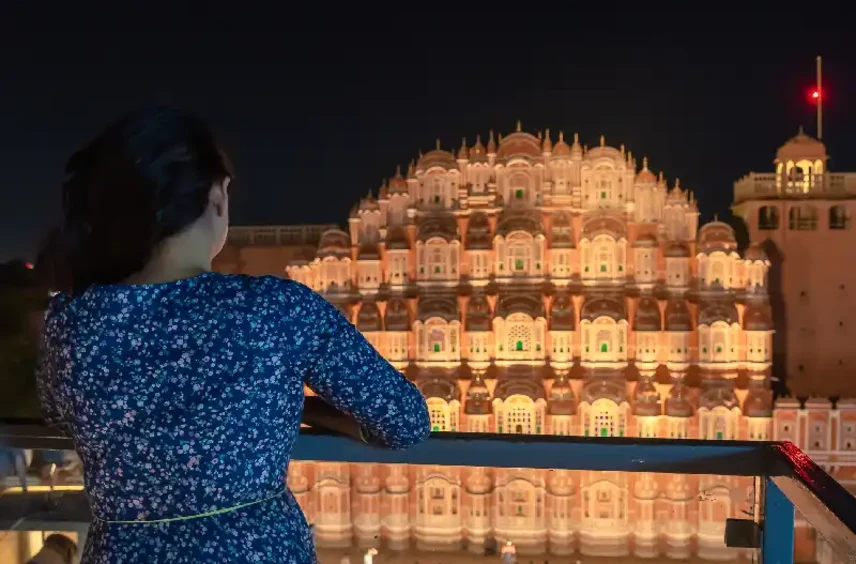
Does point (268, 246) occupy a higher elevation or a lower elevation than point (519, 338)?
higher

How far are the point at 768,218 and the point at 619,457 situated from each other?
923 cm

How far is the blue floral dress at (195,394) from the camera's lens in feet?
2.47

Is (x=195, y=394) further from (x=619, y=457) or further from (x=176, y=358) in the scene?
(x=619, y=457)

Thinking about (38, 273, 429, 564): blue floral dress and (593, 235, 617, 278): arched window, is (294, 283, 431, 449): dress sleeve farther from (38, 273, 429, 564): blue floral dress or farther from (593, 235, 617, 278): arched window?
(593, 235, 617, 278): arched window

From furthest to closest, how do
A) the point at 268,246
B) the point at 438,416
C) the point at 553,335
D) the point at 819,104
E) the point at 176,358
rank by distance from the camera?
the point at 268,246 < the point at 819,104 < the point at 553,335 < the point at 438,416 < the point at 176,358

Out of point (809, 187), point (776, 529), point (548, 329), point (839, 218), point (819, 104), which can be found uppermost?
point (819, 104)

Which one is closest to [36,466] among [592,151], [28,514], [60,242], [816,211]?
[28,514]

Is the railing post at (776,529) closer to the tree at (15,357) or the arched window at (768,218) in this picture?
the tree at (15,357)

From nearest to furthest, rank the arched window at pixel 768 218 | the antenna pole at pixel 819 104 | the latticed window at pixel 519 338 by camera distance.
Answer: the latticed window at pixel 519 338, the antenna pole at pixel 819 104, the arched window at pixel 768 218

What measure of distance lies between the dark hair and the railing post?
0.91m

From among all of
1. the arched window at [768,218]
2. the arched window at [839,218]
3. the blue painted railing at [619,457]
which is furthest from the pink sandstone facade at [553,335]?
the blue painted railing at [619,457]

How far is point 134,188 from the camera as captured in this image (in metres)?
0.78

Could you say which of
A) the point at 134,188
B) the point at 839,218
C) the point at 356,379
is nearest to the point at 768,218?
the point at 839,218

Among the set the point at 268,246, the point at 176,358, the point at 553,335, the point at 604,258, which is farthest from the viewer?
the point at 268,246
